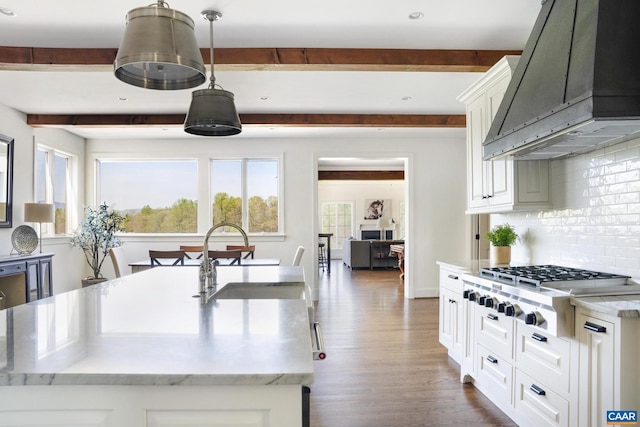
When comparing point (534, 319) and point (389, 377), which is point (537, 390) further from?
point (389, 377)

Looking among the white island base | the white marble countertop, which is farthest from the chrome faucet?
the white island base

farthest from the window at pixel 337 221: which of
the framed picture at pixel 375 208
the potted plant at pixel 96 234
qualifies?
the potted plant at pixel 96 234

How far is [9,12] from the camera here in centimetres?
276

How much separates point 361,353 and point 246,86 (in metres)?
2.88

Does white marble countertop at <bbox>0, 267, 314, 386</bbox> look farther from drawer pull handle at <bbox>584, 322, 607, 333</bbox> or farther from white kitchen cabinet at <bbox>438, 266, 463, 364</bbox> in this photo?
white kitchen cabinet at <bbox>438, 266, 463, 364</bbox>

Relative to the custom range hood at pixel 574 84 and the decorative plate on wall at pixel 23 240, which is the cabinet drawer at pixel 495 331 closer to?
the custom range hood at pixel 574 84

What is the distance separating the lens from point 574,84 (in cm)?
197

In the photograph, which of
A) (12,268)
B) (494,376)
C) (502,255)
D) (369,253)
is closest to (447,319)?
(502,255)

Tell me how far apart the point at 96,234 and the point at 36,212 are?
120 centimetres

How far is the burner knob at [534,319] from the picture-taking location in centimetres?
214

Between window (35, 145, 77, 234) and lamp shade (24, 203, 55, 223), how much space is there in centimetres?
74

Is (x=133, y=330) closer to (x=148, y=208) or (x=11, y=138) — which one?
(x=11, y=138)

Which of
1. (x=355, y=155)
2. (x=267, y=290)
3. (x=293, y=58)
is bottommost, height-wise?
(x=267, y=290)

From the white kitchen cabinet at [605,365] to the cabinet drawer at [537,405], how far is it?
150 mm
